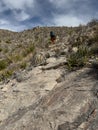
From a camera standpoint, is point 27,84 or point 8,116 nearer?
point 8,116

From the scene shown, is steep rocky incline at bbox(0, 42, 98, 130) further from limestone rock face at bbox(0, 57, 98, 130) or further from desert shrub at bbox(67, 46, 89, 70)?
desert shrub at bbox(67, 46, 89, 70)

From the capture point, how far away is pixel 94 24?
14.7 meters

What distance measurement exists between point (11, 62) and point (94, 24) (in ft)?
16.5

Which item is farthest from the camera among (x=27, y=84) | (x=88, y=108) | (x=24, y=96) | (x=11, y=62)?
(x=11, y=62)

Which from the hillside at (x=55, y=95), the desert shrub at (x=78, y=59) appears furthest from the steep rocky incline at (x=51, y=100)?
the desert shrub at (x=78, y=59)

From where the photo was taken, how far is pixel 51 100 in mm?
8180

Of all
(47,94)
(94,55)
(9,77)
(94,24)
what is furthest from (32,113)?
(94,24)

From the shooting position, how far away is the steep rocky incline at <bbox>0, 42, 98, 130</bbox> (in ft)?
23.0

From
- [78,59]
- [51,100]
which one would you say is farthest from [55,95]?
[78,59]

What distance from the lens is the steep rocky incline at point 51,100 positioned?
7020 millimetres

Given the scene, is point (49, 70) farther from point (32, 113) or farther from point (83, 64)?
point (32, 113)

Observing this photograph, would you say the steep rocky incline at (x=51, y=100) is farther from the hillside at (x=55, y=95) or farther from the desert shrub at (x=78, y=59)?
the desert shrub at (x=78, y=59)

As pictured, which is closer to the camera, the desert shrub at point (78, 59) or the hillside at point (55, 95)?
the hillside at point (55, 95)

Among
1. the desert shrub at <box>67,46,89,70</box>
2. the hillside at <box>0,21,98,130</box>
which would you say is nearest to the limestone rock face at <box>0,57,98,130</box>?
the hillside at <box>0,21,98,130</box>
